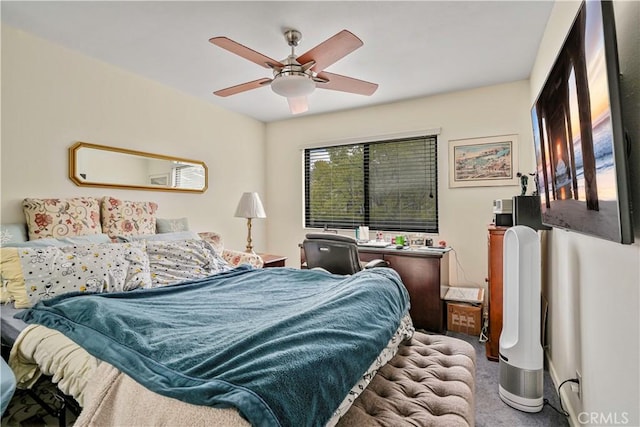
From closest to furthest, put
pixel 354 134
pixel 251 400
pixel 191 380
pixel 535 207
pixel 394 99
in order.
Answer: pixel 251 400, pixel 191 380, pixel 535 207, pixel 394 99, pixel 354 134

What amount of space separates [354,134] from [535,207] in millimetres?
2322

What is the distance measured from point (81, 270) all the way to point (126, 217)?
3.29 ft

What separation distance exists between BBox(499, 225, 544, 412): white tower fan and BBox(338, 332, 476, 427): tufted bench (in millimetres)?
490

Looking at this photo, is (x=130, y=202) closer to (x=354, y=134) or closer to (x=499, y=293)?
(x=354, y=134)

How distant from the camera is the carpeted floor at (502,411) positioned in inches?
70.0

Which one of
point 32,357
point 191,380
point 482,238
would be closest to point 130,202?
point 32,357

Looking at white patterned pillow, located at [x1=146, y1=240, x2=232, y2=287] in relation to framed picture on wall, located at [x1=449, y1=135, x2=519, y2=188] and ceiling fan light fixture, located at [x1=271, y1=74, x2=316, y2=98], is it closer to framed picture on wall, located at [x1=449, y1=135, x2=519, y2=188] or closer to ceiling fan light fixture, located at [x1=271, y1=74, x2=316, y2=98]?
ceiling fan light fixture, located at [x1=271, y1=74, x2=316, y2=98]

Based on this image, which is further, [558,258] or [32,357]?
[558,258]

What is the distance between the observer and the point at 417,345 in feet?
5.72

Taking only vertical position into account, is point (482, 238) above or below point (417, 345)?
above

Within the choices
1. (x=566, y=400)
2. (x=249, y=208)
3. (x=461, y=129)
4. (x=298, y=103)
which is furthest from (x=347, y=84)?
(x=566, y=400)

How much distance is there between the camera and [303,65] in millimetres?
2107

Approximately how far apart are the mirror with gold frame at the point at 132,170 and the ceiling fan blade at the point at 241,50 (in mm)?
1622

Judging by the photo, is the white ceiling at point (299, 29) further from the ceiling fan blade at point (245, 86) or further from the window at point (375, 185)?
the window at point (375, 185)
